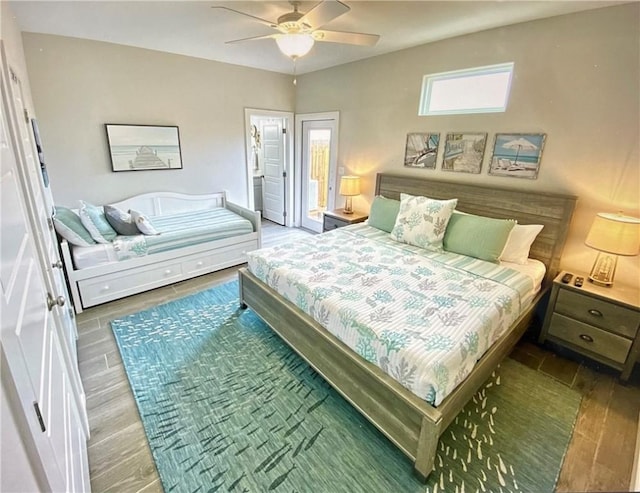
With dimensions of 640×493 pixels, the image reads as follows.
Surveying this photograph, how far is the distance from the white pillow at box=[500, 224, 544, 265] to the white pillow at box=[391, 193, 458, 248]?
546mm

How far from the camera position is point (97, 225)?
10.1 ft

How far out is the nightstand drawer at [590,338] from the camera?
2.19 m

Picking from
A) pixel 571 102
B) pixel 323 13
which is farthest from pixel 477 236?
pixel 323 13

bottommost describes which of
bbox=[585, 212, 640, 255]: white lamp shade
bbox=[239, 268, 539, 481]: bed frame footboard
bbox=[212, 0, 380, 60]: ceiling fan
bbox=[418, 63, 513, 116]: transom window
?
bbox=[239, 268, 539, 481]: bed frame footboard

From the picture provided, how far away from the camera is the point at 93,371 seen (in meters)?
2.24

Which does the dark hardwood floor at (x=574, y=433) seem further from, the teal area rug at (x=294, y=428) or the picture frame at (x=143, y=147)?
the picture frame at (x=143, y=147)

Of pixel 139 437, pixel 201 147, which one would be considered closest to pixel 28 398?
pixel 139 437

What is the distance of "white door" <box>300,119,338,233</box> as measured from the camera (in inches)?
185

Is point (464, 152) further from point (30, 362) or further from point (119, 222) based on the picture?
point (119, 222)

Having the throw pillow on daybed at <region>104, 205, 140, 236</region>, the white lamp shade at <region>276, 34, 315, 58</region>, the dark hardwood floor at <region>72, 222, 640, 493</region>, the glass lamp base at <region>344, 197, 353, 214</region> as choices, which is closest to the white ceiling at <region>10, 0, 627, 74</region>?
the white lamp shade at <region>276, 34, 315, 58</region>

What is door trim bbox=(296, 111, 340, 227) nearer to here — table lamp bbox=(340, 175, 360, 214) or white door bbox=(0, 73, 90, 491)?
table lamp bbox=(340, 175, 360, 214)

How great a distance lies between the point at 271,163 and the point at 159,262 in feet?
10.1

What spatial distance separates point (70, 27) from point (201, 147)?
1750 mm

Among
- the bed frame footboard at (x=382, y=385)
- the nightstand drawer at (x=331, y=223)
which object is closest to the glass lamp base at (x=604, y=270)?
the bed frame footboard at (x=382, y=385)
